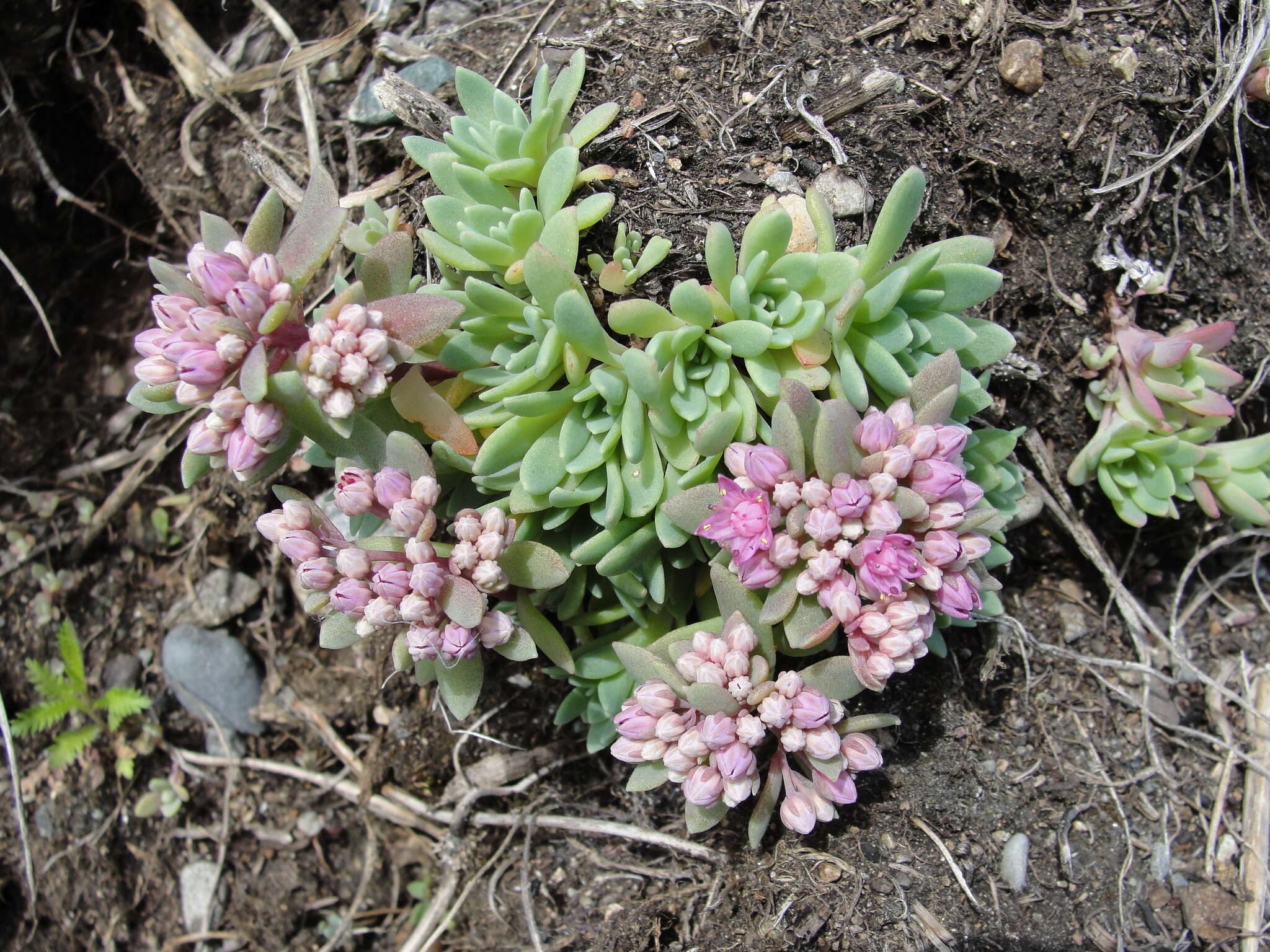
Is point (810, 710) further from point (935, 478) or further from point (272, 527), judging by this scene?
point (272, 527)

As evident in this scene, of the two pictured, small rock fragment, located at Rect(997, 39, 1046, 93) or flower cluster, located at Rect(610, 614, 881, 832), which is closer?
flower cluster, located at Rect(610, 614, 881, 832)

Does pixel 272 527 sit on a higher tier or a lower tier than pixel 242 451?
lower

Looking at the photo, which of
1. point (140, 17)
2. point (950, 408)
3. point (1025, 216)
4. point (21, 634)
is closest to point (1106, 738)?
point (950, 408)

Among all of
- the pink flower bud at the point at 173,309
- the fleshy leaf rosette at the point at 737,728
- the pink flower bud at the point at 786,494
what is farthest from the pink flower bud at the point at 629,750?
the pink flower bud at the point at 173,309

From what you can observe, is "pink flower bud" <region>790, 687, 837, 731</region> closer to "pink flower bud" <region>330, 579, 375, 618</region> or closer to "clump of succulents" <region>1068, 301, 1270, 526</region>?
"pink flower bud" <region>330, 579, 375, 618</region>

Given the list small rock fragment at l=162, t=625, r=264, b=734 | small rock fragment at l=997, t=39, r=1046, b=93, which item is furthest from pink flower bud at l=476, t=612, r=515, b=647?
small rock fragment at l=997, t=39, r=1046, b=93

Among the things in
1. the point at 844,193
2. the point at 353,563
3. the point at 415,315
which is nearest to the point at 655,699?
the point at 353,563
